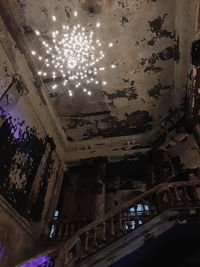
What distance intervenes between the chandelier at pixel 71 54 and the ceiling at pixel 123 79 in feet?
0.69

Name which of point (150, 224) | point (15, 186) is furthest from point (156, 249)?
point (15, 186)

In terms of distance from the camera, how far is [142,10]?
20.7 ft

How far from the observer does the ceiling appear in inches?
247

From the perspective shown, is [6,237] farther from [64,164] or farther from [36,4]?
[36,4]

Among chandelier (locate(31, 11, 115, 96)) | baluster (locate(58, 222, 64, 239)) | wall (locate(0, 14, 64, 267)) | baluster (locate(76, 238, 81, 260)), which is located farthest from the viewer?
baluster (locate(58, 222, 64, 239))

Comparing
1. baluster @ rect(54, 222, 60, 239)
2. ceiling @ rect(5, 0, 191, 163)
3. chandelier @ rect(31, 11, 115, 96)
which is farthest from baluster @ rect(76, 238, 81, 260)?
ceiling @ rect(5, 0, 191, 163)

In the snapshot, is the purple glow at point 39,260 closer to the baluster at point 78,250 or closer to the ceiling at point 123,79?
the baluster at point 78,250

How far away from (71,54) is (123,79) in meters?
2.90

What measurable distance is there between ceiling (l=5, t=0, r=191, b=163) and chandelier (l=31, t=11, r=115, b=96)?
211 millimetres

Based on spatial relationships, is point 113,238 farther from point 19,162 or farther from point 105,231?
point 19,162

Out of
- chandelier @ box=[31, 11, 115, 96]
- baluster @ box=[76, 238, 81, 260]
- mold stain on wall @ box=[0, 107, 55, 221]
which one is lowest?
baluster @ box=[76, 238, 81, 260]

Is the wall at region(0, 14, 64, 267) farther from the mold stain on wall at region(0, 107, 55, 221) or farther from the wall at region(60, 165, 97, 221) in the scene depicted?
the wall at region(60, 165, 97, 221)

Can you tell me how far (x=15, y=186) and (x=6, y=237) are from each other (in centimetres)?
141

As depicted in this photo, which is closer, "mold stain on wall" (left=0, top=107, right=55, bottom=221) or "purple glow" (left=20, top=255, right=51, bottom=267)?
"purple glow" (left=20, top=255, right=51, bottom=267)
